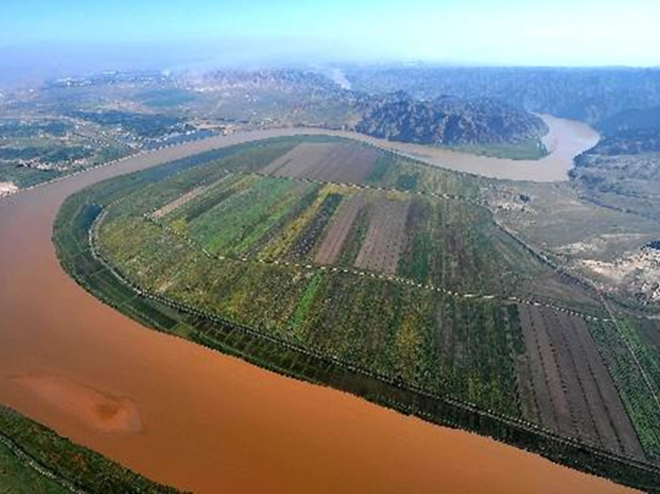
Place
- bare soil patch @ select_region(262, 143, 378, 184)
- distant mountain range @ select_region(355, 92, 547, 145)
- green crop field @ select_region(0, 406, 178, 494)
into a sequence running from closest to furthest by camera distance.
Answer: green crop field @ select_region(0, 406, 178, 494) < bare soil patch @ select_region(262, 143, 378, 184) < distant mountain range @ select_region(355, 92, 547, 145)

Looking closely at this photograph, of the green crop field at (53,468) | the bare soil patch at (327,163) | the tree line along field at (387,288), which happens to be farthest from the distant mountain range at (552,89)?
the green crop field at (53,468)

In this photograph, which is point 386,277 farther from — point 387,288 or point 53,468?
point 53,468

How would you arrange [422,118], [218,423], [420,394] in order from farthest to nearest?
[422,118] < [420,394] < [218,423]

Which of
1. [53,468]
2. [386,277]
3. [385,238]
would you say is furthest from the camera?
[385,238]

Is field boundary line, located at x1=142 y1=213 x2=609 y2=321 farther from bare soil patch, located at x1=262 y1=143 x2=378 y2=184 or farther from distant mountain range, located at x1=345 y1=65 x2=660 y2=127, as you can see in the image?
distant mountain range, located at x1=345 y1=65 x2=660 y2=127

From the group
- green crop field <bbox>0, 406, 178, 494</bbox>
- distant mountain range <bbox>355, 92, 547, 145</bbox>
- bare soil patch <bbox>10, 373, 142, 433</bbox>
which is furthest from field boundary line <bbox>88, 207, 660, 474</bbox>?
distant mountain range <bbox>355, 92, 547, 145</bbox>

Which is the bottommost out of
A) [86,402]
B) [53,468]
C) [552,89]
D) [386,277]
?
[552,89]

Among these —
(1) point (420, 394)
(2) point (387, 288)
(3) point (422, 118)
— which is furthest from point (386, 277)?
(3) point (422, 118)
